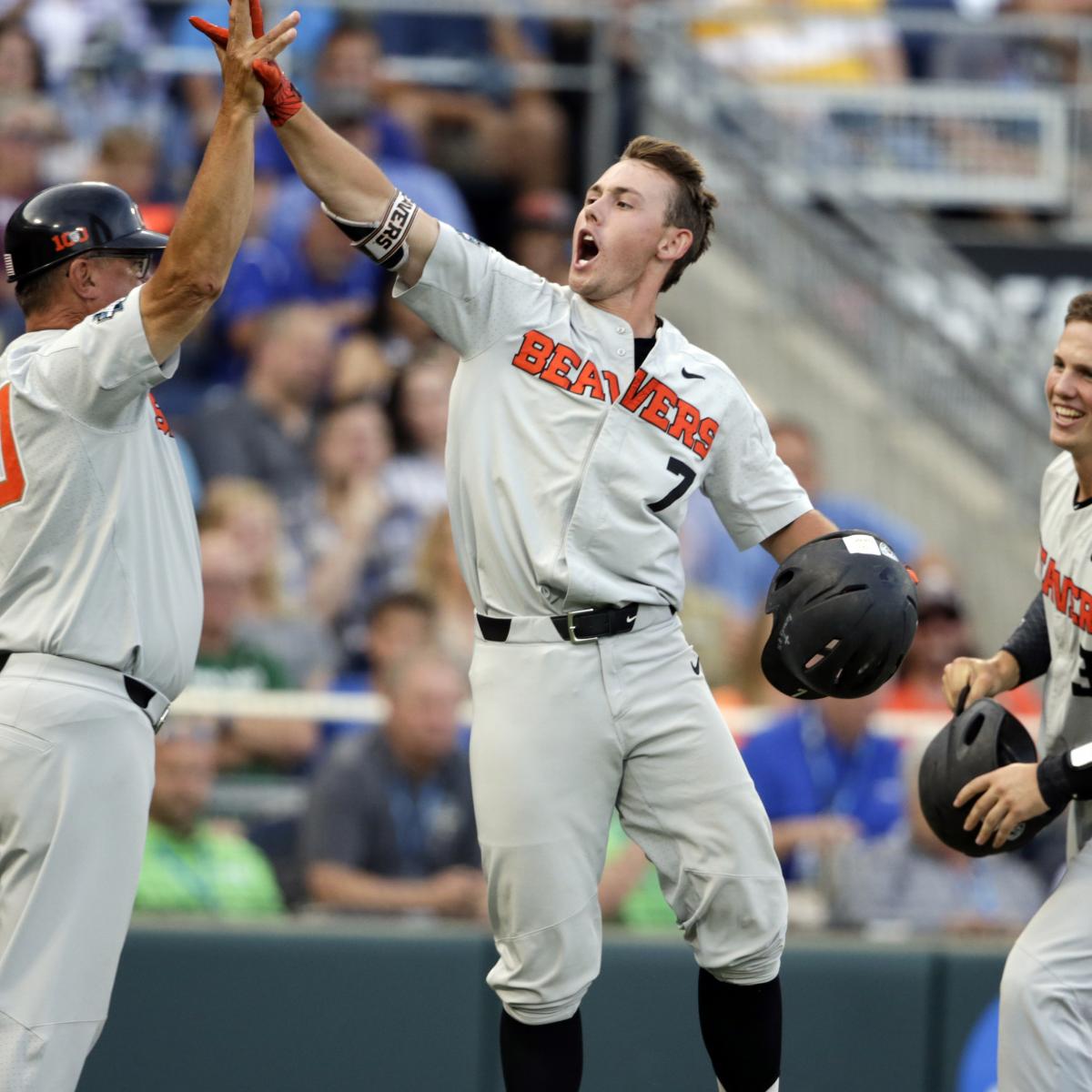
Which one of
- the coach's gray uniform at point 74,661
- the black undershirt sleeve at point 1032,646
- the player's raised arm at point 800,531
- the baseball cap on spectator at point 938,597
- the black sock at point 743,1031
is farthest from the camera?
the baseball cap on spectator at point 938,597

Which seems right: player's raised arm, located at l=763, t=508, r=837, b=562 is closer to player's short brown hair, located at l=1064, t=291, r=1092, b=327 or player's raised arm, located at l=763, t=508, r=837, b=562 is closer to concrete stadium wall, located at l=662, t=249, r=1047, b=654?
player's short brown hair, located at l=1064, t=291, r=1092, b=327

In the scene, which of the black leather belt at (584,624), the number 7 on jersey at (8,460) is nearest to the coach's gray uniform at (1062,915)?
the black leather belt at (584,624)

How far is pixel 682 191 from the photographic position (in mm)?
4359

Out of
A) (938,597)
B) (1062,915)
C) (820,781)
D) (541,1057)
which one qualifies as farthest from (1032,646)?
(938,597)

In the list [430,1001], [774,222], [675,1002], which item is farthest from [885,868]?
[774,222]

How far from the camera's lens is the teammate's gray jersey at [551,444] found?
4.07 metres

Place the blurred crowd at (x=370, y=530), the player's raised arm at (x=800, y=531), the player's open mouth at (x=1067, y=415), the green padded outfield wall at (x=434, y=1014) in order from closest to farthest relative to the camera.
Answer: the player's open mouth at (x=1067, y=415) → the player's raised arm at (x=800, y=531) → the green padded outfield wall at (x=434, y=1014) → the blurred crowd at (x=370, y=530)

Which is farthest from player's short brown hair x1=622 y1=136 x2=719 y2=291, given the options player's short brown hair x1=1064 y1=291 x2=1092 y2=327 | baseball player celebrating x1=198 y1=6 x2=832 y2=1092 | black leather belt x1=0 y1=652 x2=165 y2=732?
black leather belt x1=0 y1=652 x2=165 y2=732

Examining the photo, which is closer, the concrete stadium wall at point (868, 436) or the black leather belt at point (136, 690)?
the black leather belt at point (136, 690)

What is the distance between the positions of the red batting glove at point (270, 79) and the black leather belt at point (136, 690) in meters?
1.24

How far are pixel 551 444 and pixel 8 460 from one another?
1.19 meters

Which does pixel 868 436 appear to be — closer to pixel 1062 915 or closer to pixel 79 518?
pixel 1062 915

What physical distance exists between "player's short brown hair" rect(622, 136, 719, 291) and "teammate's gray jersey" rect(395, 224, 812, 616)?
0.28 meters

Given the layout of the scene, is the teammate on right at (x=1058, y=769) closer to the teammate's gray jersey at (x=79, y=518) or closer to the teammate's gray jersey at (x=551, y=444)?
the teammate's gray jersey at (x=551, y=444)
